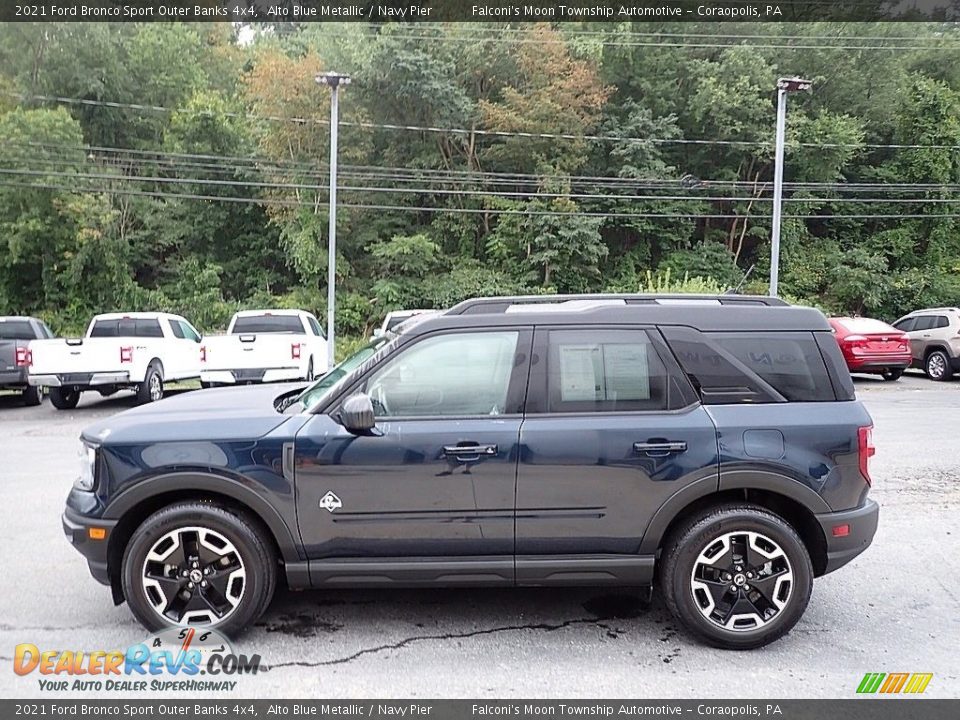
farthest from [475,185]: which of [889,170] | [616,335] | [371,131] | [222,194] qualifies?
[616,335]

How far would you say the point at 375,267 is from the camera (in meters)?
33.8

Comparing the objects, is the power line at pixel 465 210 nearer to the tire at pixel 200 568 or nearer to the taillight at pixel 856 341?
the taillight at pixel 856 341

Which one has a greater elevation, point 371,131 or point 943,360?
point 371,131

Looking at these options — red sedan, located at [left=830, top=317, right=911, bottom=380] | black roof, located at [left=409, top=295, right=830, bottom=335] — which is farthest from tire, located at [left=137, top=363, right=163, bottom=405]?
red sedan, located at [left=830, top=317, right=911, bottom=380]

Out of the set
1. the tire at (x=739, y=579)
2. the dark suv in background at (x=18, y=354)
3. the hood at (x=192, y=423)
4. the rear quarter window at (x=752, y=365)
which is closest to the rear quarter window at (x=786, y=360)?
the rear quarter window at (x=752, y=365)

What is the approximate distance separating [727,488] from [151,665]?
10.2 ft

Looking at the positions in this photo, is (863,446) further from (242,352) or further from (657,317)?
(242,352)

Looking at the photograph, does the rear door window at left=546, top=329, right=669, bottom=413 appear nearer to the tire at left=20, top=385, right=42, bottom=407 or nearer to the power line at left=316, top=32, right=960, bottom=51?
the tire at left=20, top=385, right=42, bottom=407

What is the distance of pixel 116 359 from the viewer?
42.9 feet

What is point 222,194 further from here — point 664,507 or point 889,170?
point 664,507

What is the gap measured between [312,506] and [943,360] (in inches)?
740

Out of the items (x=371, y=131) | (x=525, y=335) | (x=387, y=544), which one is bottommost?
(x=387, y=544)

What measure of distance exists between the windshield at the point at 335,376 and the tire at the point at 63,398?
11.5 m

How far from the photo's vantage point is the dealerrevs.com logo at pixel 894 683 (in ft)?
11.8
